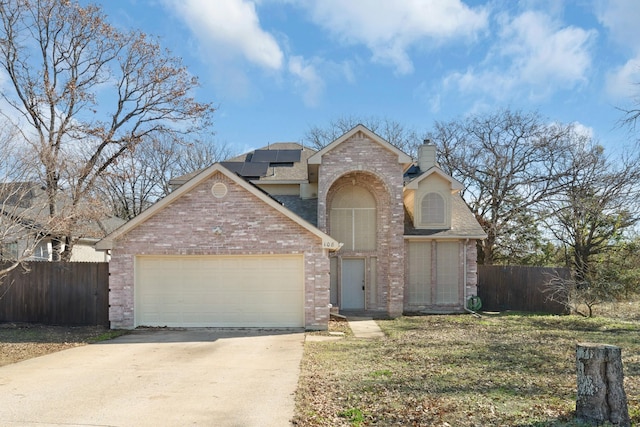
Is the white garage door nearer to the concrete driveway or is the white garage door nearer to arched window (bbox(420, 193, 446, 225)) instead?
the concrete driveway

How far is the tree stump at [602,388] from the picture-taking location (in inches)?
231

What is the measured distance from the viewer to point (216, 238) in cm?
1430

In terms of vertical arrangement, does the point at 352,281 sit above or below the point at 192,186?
below

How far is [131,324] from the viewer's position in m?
14.3

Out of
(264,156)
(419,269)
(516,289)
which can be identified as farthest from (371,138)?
(516,289)

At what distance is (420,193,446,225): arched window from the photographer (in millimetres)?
18703

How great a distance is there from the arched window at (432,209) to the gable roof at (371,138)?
2465 millimetres

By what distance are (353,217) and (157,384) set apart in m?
11.6

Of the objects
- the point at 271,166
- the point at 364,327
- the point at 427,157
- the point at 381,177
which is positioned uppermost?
the point at 427,157

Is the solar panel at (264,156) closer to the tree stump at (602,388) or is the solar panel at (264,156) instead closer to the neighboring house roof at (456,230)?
the neighboring house roof at (456,230)

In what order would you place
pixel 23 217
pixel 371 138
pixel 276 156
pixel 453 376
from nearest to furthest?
1. pixel 453 376
2. pixel 23 217
3. pixel 371 138
4. pixel 276 156

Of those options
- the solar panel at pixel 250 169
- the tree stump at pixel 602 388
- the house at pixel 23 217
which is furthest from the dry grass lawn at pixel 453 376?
the solar panel at pixel 250 169

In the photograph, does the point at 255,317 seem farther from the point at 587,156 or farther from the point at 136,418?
the point at 587,156

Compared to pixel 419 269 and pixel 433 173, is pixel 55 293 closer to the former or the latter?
pixel 419 269
